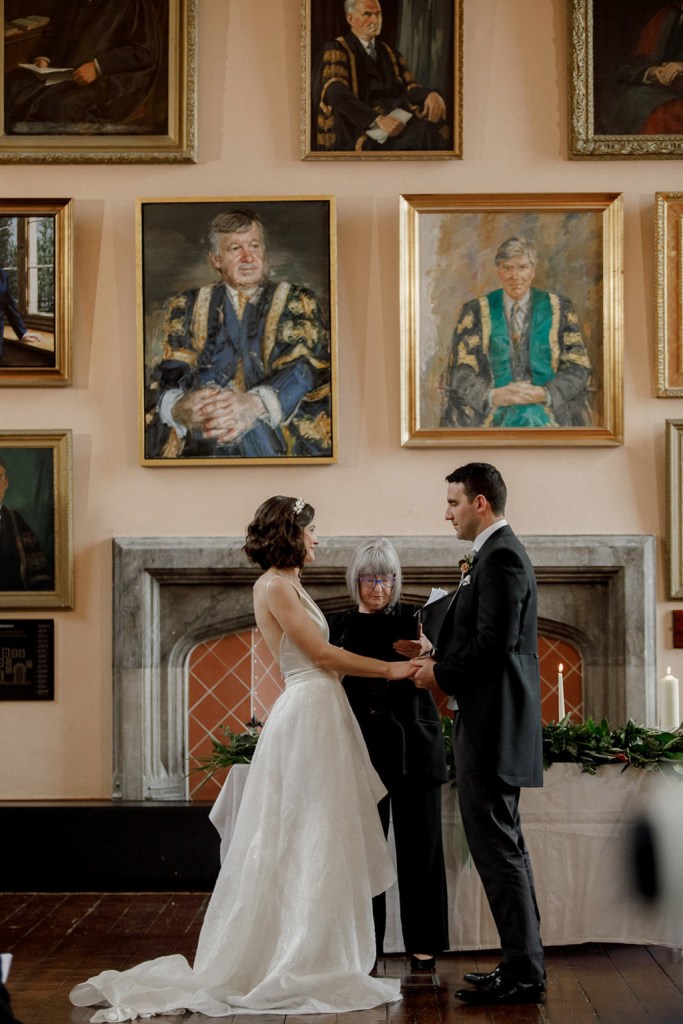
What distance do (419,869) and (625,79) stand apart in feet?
15.9

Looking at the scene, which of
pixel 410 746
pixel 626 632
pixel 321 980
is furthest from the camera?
pixel 626 632

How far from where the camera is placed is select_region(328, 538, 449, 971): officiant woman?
5.09 metres

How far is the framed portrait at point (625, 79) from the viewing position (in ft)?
24.0

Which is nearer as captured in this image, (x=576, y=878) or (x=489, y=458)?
(x=576, y=878)

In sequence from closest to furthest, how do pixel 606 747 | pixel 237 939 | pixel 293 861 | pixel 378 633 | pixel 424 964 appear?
pixel 237 939 < pixel 293 861 < pixel 424 964 < pixel 378 633 < pixel 606 747

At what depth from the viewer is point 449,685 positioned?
482 centimetres

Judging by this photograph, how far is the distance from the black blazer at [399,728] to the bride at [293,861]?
0.57 feet

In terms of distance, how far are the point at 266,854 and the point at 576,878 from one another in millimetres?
1498

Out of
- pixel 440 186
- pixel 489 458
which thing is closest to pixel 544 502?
pixel 489 458

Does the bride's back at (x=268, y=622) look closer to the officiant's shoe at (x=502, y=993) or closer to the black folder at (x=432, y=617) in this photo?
the black folder at (x=432, y=617)

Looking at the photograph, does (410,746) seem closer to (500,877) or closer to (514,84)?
(500,877)

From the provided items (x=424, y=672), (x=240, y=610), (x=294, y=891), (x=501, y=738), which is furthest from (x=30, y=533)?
(x=501, y=738)

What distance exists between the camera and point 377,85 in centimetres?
734

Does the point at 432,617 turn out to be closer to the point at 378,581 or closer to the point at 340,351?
the point at 378,581
